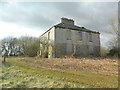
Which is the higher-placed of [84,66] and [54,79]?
[84,66]

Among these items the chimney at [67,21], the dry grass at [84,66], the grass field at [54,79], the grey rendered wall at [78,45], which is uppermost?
the chimney at [67,21]

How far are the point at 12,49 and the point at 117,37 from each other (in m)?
29.5

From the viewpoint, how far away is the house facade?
2755 centimetres

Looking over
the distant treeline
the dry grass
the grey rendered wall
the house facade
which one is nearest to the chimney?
the house facade

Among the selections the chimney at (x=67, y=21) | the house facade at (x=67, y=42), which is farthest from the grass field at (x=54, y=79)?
the chimney at (x=67, y=21)

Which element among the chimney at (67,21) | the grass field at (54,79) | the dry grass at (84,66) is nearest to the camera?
the grass field at (54,79)

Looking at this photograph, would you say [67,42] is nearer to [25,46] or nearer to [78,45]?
[78,45]

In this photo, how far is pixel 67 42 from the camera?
28484 mm

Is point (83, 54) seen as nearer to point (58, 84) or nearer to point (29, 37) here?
point (29, 37)

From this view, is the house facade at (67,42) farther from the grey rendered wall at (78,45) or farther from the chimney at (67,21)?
the chimney at (67,21)

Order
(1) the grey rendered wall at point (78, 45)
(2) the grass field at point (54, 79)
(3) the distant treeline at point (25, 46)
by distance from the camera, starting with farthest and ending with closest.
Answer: (3) the distant treeline at point (25, 46), (1) the grey rendered wall at point (78, 45), (2) the grass field at point (54, 79)

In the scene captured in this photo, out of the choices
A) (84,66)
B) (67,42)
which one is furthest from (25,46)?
(84,66)

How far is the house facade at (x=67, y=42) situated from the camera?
2755 centimetres

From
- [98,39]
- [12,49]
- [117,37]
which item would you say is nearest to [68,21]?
[98,39]
